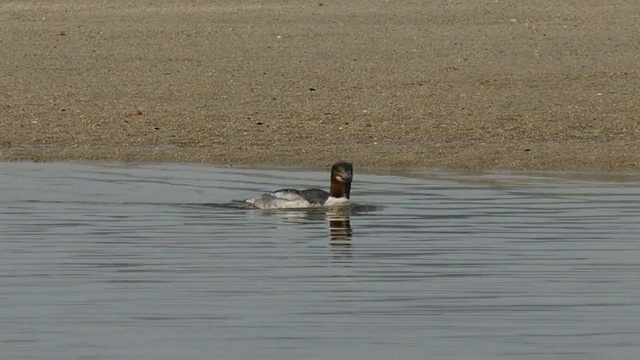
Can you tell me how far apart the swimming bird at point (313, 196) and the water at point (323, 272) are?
6.9 inches

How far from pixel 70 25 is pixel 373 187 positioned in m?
14.5

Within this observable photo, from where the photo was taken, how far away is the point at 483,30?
28.8 meters

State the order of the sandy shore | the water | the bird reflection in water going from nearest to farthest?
1. the water
2. the bird reflection in water
3. the sandy shore

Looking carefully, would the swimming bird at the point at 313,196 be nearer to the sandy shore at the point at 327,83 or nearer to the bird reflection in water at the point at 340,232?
the bird reflection in water at the point at 340,232

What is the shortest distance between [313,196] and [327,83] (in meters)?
8.92

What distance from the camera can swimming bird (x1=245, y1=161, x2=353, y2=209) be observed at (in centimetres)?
1465

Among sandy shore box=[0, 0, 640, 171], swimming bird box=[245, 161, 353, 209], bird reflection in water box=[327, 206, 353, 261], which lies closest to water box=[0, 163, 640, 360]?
bird reflection in water box=[327, 206, 353, 261]

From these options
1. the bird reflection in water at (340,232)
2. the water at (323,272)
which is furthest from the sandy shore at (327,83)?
the bird reflection in water at (340,232)

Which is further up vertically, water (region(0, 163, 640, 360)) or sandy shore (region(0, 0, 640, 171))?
sandy shore (region(0, 0, 640, 171))

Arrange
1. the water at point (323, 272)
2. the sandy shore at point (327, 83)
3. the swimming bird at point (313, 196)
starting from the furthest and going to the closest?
the sandy shore at point (327, 83), the swimming bird at point (313, 196), the water at point (323, 272)

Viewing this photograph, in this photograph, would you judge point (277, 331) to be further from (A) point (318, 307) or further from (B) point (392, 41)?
(B) point (392, 41)

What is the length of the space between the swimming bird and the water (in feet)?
0.57

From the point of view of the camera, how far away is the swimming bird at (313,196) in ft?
48.1

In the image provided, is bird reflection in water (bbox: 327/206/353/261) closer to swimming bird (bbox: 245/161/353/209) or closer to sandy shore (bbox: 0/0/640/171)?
swimming bird (bbox: 245/161/353/209)
